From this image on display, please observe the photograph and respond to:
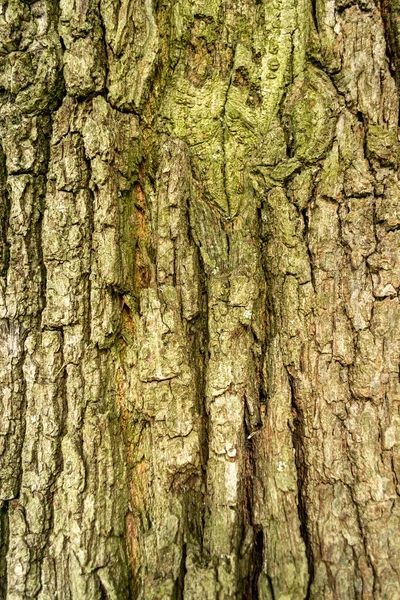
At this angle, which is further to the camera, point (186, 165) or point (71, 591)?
point (186, 165)

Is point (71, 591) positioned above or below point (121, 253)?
below

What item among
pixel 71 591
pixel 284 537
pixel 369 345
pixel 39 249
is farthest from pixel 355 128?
pixel 71 591

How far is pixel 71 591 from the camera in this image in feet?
4.55

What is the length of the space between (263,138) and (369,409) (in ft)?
2.88

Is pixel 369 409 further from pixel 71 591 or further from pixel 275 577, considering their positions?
pixel 71 591

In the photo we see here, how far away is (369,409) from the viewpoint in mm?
1384

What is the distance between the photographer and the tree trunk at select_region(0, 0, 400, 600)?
4.53ft

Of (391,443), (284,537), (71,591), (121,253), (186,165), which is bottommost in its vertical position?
(71,591)

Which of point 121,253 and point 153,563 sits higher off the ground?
point 121,253

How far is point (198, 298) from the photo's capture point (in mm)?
1487

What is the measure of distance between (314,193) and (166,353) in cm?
66

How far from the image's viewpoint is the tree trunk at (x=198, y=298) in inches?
54.3

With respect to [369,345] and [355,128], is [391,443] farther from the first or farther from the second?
[355,128]

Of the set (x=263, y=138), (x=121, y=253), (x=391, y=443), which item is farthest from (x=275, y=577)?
(x=263, y=138)
